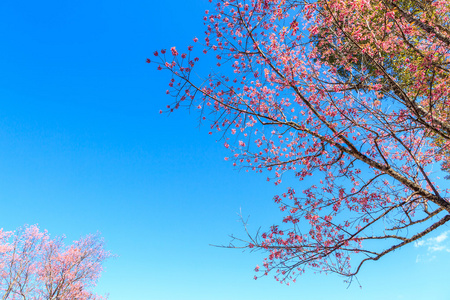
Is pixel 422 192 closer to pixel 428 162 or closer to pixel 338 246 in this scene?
pixel 338 246

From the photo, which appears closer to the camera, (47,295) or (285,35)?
(285,35)

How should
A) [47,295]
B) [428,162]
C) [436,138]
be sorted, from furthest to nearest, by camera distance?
1. [47,295]
2. [436,138]
3. [428,162]

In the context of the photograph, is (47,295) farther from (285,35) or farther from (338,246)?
(285,35)

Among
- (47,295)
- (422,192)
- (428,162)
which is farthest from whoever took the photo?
(47,295)

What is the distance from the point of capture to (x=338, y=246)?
15.6 feet

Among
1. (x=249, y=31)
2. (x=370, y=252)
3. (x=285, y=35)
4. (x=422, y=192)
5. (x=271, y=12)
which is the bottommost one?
(x=370, y=252)

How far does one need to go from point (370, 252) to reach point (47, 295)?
15.2m

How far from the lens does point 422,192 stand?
180 inches

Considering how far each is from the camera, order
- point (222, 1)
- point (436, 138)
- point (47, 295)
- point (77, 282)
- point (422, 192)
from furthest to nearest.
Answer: point (77, 282)
point (47, 295)
point (436, 138)
point (222, 1)
point (422, 192)

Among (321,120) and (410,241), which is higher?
(321,120)

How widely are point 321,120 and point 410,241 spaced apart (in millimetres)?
3050

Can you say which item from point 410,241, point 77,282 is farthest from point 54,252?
point 410,241

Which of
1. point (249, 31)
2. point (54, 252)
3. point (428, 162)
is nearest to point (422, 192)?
point (428, 162)

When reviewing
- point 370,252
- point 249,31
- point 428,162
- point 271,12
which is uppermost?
point 271,12
